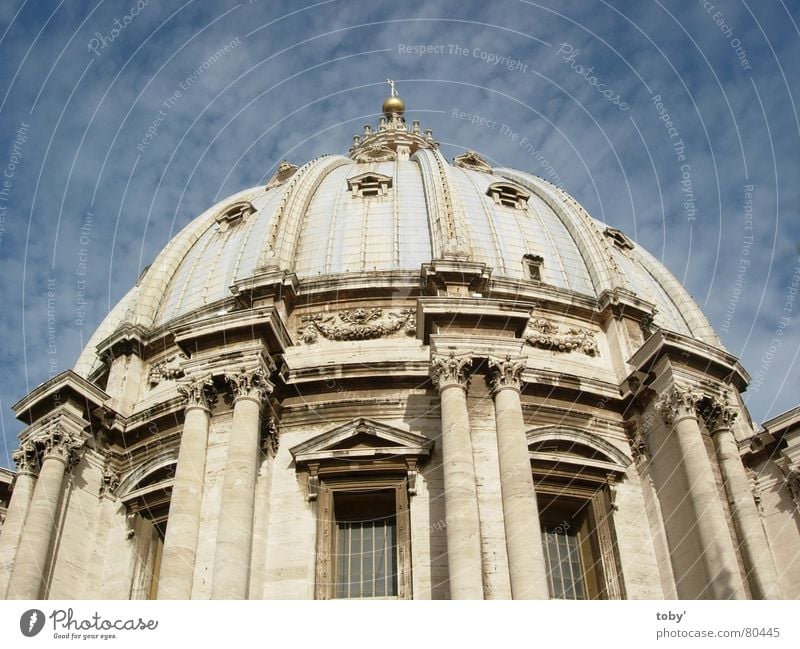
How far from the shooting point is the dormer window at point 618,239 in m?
36.2

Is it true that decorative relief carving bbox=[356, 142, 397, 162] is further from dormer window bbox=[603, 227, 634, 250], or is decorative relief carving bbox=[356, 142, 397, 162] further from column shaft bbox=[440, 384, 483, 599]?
column shaft bbox=[440, 384, 483, 599]

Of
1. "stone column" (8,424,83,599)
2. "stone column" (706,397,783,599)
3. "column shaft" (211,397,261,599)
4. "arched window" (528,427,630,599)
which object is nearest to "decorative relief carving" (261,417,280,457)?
"column shaft" (211,397,261,599)

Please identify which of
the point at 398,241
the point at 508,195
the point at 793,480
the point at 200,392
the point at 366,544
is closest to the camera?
the point at 200,392

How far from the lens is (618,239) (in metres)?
36.3

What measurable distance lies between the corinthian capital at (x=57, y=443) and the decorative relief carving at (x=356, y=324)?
703 cm

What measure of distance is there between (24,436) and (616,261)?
21373 millimetres

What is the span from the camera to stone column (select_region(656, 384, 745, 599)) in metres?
19.0

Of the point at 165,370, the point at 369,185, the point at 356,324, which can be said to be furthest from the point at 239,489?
the point at 369,185

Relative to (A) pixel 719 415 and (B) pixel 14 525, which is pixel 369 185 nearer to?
(A) pixel 719 415

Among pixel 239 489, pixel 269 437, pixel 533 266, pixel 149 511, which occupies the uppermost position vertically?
pixel 533 266

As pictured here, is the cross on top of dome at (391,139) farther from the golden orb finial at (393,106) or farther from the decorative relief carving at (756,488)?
the decorative relief carving at (756,488)

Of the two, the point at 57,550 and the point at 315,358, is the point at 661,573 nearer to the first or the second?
the point at 315,358

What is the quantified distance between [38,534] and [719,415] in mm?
17731
